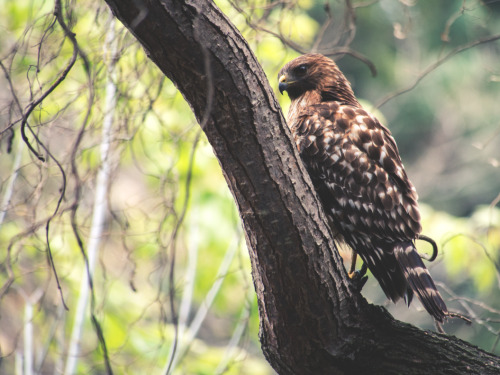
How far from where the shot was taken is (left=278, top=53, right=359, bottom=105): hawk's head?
320 cm

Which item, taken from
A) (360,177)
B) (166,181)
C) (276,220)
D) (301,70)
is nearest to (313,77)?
(301,70)

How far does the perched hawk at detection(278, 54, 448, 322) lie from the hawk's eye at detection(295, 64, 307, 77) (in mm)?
469

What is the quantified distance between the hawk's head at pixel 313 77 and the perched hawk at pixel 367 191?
40 centimetres

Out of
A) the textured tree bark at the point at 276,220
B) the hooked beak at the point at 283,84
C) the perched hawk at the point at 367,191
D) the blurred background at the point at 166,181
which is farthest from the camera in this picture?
the hooked beak at the point at 283,84

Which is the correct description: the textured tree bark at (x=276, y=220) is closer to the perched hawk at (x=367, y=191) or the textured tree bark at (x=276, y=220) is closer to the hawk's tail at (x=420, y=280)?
the hawk's tail at (x=420, y=280)

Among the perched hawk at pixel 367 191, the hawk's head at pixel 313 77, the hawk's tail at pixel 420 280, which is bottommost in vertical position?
the hawk's tail at pixel 420 280

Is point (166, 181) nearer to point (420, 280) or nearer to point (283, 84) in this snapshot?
point (283, 84)

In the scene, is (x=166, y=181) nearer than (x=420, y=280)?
No

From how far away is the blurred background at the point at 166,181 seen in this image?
267cm

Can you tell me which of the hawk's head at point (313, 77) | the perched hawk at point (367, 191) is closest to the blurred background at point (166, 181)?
the hawk's head at point (313, 77)

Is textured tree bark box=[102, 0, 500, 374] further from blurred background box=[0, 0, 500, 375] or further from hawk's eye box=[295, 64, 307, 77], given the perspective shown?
hawk's eye box=[295, 64, 307, 77]

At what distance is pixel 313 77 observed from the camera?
322 centimetres

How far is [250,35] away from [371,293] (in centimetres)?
905

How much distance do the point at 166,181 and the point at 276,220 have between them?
3.80 ft
